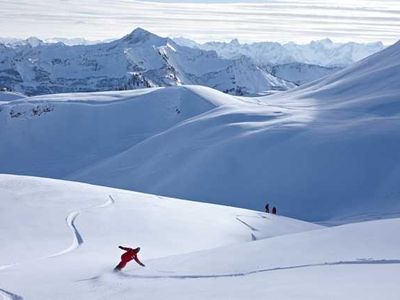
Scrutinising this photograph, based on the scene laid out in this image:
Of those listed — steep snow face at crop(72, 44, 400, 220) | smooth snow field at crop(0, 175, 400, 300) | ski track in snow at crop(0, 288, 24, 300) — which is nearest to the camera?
smooth snow field at crop(0, 175, 400, 300)

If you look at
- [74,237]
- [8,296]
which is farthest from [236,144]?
[8,296]

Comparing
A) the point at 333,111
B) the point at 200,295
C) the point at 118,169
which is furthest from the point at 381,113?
the point at 200,295

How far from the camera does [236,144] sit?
60375mm

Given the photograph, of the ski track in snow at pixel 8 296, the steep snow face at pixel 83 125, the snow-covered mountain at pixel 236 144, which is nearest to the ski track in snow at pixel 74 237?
the ski track in snow at pixel 8 296

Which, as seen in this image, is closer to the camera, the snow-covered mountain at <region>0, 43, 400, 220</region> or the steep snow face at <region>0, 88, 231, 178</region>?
the snow-covered mountain at <region>0, 43, 400, 220</region>

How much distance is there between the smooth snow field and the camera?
1088 cm

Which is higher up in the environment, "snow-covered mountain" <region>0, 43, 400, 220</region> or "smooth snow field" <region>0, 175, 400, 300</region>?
"smooth snow field" <region>0, 175, 400, 300</region>

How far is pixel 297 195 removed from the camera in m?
47.4

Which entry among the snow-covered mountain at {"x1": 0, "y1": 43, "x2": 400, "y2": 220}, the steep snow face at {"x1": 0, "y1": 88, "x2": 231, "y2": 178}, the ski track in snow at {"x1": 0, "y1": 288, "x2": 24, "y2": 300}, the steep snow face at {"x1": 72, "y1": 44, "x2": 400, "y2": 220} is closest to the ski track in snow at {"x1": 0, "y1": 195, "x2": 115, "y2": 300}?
the ski track in snow at {"x1": 0, "y1": 288, "x2": 24, "y2": 300}

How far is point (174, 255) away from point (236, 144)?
147 feet

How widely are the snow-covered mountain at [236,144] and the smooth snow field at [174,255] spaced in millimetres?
19956

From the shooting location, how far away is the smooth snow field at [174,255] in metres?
10.9

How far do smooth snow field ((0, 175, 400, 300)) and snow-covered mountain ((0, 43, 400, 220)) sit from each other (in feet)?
65.5

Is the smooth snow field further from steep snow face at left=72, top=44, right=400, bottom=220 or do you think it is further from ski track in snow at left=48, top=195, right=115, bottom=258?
steep snow face at left=72, top=44, right=400, bottom=220
